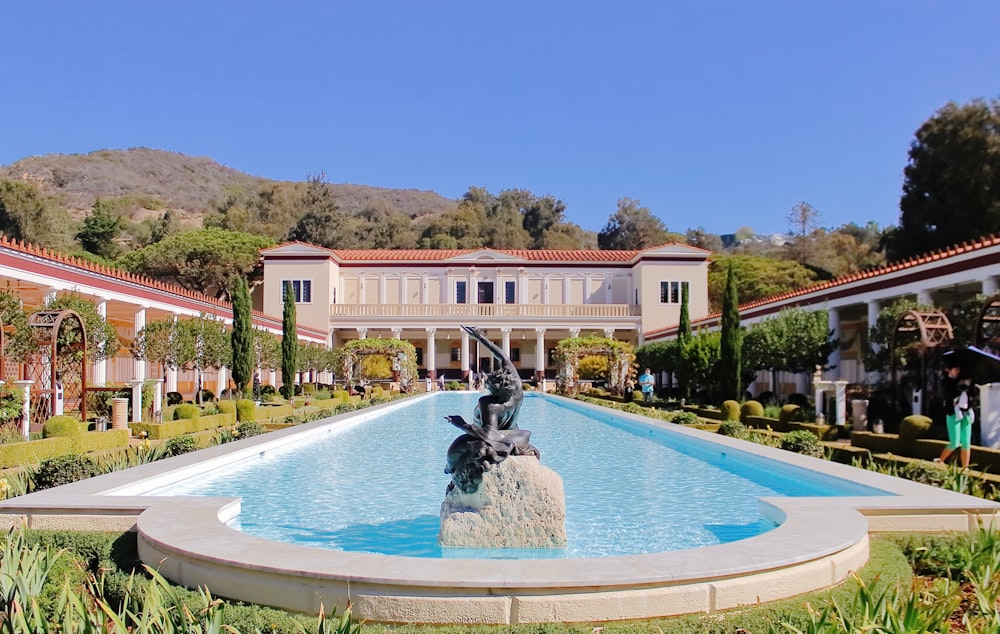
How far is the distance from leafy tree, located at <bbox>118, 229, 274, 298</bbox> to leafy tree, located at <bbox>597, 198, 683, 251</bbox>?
31952 mm

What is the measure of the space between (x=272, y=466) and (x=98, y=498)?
4.93 m

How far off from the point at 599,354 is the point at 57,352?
23906 mm

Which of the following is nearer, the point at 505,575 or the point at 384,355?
the point at 505,575

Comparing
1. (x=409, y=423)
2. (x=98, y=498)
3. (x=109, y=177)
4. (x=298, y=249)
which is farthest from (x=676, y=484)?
(x=109, y=177)

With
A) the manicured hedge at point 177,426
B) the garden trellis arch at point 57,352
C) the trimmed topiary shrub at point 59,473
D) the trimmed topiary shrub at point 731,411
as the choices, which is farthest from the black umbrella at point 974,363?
the garden trellis arch at point 57,352

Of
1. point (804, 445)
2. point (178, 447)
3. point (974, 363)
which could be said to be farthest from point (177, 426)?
point (974, 363)

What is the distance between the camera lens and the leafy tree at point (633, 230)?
6931cm

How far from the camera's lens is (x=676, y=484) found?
31.7 ft

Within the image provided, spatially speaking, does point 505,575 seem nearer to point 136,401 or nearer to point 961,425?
point 961,425

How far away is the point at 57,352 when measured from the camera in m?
15.7

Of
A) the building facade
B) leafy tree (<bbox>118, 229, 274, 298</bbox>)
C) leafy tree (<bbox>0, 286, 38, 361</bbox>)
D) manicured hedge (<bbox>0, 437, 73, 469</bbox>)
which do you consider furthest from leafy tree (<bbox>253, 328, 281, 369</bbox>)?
leafy tree (<bbox>118, 229, 274, 298</bbox>)

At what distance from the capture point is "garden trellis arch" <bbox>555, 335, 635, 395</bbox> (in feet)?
107

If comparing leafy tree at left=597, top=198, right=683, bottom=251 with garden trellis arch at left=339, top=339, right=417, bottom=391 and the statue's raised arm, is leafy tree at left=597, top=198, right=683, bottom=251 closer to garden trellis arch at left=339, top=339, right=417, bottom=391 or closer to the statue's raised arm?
garden trellis arch at left=339, top=339, right=417, bottom=391

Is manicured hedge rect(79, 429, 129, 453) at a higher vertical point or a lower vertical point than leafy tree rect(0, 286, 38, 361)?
lower
